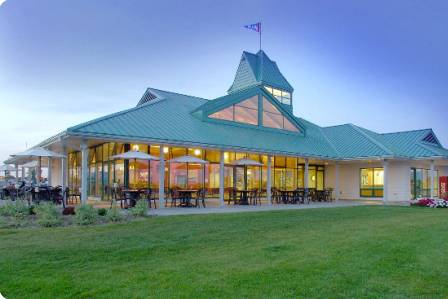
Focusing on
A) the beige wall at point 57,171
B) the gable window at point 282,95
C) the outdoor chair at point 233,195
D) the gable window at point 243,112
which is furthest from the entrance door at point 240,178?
the beige wall at point 57,171

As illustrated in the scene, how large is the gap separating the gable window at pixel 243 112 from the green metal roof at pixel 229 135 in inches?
16.4

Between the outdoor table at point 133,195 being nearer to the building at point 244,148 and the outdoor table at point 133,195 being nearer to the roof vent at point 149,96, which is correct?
the building at point 244,148

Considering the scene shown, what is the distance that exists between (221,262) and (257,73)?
68.7ft

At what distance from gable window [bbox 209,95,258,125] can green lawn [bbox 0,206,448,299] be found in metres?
10.3

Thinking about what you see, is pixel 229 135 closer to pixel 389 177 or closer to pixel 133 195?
pixel 133 195

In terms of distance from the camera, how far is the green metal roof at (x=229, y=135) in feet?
44.6

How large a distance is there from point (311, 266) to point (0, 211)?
943cm

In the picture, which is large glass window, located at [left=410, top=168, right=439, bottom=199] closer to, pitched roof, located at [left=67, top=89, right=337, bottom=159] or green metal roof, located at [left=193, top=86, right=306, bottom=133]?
pitched roof, located at [left=67, top=89, right=337, bottom=159]

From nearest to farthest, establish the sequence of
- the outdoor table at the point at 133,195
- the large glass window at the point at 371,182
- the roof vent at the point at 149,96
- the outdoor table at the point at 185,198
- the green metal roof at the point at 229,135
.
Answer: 1. the outdoor table at the point at 133,195
2. the green metal roof at the point at 229,135
3. the outdoor table at the point at 185,198
4. the roof vent at the point at 149,96
5. the large glass window at the point at 371,182

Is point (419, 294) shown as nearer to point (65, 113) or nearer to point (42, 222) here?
point (42, 222)

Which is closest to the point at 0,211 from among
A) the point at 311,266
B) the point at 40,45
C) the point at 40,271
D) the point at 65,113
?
the point at 40,45

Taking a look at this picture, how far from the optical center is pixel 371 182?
72.2 feet

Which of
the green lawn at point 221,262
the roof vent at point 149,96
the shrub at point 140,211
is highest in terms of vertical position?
the roof vent at point 149,96

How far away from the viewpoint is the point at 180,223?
9.52 m
